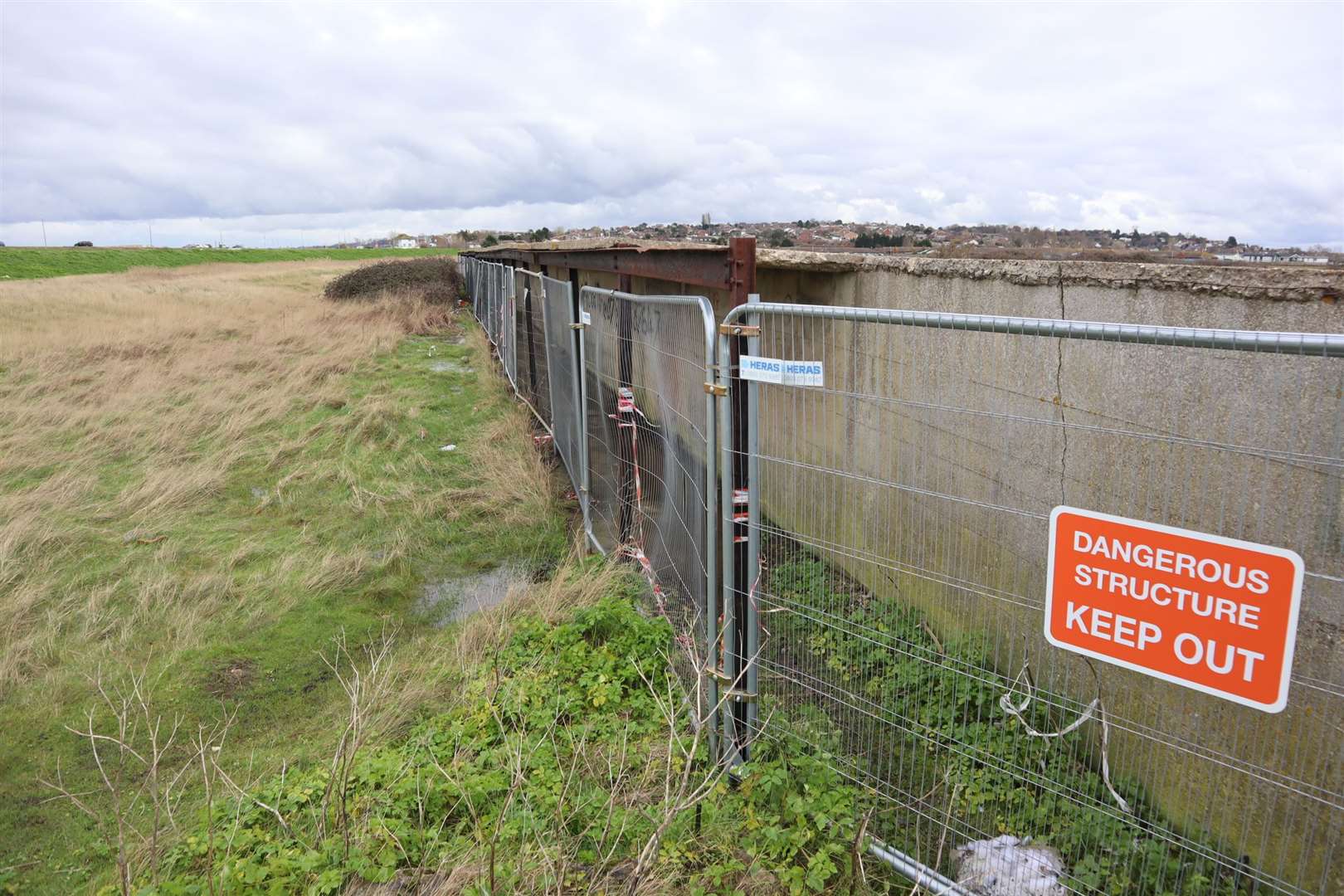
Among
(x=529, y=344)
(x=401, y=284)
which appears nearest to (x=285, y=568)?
(x=529, y=344)

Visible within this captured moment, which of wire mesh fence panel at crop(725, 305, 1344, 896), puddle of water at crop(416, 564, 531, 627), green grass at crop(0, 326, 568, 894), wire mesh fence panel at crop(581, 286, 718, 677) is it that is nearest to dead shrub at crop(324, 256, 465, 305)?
green grass at crop(0, 326, 568, 894)

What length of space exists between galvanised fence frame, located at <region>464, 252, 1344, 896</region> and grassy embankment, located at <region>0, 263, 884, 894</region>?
16.4 inches

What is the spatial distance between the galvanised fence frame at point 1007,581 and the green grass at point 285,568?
2.13m

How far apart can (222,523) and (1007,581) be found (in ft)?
22.0

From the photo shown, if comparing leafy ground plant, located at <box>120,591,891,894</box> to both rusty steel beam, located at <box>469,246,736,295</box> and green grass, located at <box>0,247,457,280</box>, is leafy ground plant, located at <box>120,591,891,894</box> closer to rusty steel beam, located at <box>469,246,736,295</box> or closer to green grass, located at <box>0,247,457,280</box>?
rusty steel beam, located at <box>469,246,736,295</box>

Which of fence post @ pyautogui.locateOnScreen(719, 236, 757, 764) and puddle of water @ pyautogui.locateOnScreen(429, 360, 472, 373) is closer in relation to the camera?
fence post @ pyautogui.locateOnScreen(719, 236, 757, 764)

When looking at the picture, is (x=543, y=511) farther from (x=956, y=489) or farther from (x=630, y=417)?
(x=956, y=489)

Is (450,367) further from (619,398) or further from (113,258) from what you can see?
(113,258)

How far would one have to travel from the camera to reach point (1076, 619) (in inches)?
89.0

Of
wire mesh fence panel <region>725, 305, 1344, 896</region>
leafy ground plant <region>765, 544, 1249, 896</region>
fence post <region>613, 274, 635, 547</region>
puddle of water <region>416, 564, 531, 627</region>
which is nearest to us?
wire mesh fence panel <region>725, 305, 1344, 896</region>

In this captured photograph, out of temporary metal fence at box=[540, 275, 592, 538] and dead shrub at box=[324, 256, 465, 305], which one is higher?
dead shrub at box=[324, 256, 465, 305]

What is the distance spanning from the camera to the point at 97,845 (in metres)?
3.58

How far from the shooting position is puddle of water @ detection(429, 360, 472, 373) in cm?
1479

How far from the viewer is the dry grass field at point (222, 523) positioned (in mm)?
4766
